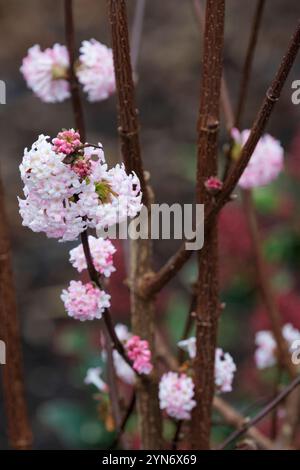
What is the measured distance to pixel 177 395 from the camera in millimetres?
1057

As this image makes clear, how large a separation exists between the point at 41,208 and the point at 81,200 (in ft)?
0.13

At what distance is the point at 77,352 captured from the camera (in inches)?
101

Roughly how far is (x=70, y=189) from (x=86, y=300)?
187 mm

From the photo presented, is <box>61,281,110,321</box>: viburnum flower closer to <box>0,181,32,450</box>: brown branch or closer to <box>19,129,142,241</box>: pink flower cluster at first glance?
<box>19,129,142,241</box>: pink flower cluster

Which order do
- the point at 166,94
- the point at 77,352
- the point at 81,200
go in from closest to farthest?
1. the point at 81,200
2. the point at 77,352
3. the point at 166,94

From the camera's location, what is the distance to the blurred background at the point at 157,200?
96.3 inches

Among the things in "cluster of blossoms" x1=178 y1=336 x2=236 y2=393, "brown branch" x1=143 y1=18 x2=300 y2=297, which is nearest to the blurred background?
"cluster of blossoms" x1=178 y1=336 x2=236 y2=393

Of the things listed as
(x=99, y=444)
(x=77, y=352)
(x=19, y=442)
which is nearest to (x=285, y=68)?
(x=19, y=442)

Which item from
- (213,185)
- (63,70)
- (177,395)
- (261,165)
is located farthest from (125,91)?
(261,165)

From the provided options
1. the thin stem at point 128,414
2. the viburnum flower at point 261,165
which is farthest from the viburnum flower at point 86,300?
the viburnum flower at point 261,165

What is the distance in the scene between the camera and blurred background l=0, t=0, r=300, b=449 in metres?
2.45

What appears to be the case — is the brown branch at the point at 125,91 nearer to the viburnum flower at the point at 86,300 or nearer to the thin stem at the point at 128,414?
the viburnum flower at the point at 86,300

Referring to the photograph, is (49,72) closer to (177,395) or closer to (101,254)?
(101,254)

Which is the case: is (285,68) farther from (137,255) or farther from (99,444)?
(99,444)
